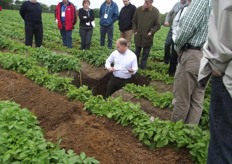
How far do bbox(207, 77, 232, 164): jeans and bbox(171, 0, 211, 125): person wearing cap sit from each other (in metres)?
2.16

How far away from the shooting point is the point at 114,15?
10438 mm

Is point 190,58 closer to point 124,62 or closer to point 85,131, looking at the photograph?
point 85,131

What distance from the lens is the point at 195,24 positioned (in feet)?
12.3

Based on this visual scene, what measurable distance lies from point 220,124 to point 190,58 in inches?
98.4

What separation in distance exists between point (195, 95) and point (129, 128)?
1.17m

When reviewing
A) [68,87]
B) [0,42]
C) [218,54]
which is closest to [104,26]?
[0,42]

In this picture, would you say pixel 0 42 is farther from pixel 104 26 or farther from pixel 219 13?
pixel 219 13

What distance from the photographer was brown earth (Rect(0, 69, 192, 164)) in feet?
10.9

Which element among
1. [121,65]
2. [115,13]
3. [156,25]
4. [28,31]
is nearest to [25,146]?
[121,65]

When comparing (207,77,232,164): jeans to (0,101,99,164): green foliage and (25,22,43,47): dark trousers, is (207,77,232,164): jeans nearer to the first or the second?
(0,101,99,164): green foliage

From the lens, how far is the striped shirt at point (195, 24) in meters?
3.67

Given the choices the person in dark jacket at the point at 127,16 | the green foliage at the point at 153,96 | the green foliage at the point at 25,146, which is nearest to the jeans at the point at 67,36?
the person in dark jacket at the point at 127,16

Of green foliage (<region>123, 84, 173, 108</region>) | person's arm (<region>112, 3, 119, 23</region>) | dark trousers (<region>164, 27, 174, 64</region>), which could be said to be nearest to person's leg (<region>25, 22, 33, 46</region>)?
person's arm (<region>112, 3, 119, 23</region>)

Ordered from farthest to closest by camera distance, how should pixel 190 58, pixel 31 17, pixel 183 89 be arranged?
1. pixel 31 17
2. pixel 183 89
3. pixel 190 58
